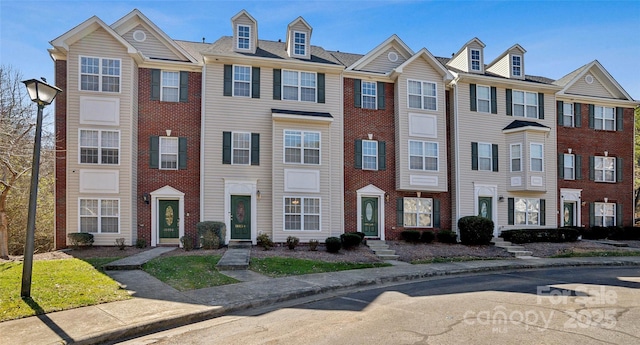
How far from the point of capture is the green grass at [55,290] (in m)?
7.63

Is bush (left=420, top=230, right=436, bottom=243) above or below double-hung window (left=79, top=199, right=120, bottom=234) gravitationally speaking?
below

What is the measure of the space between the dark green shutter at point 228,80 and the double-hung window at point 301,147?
313 cm

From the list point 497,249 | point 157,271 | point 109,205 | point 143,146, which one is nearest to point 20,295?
point 157,271

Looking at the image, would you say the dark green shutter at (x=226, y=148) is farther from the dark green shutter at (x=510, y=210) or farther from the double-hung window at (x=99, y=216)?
the dark green shutter at (x=510, y=210)

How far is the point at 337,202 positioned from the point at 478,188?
768 cm

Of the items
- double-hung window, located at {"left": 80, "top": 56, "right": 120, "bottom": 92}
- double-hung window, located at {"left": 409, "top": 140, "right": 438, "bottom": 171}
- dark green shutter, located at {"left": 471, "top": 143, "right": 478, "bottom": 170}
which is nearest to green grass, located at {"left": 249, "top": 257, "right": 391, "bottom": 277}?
double-hung window, located at {"left": 409, "top": 140, "right": 438, "bottom": 171}

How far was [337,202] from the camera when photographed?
64.4 feet

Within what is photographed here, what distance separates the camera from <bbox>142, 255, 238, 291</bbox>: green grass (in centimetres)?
1037

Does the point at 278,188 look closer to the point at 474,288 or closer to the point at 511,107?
the point at 474,288

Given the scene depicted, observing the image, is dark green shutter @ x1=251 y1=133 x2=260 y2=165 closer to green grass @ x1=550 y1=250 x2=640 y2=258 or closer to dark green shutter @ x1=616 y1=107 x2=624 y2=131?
green grass @ x1=550 y1=250 x2=640 y2=258

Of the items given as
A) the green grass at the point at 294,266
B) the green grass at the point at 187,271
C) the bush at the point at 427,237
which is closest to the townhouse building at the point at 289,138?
the bush at the point at 427,237

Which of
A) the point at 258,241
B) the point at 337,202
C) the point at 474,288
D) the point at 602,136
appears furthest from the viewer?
the point at 602,136

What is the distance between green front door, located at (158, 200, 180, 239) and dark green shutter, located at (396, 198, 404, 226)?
10260mm

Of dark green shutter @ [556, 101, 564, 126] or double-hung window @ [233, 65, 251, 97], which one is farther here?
dark green shutter @ [556, 101, 564, 126]
